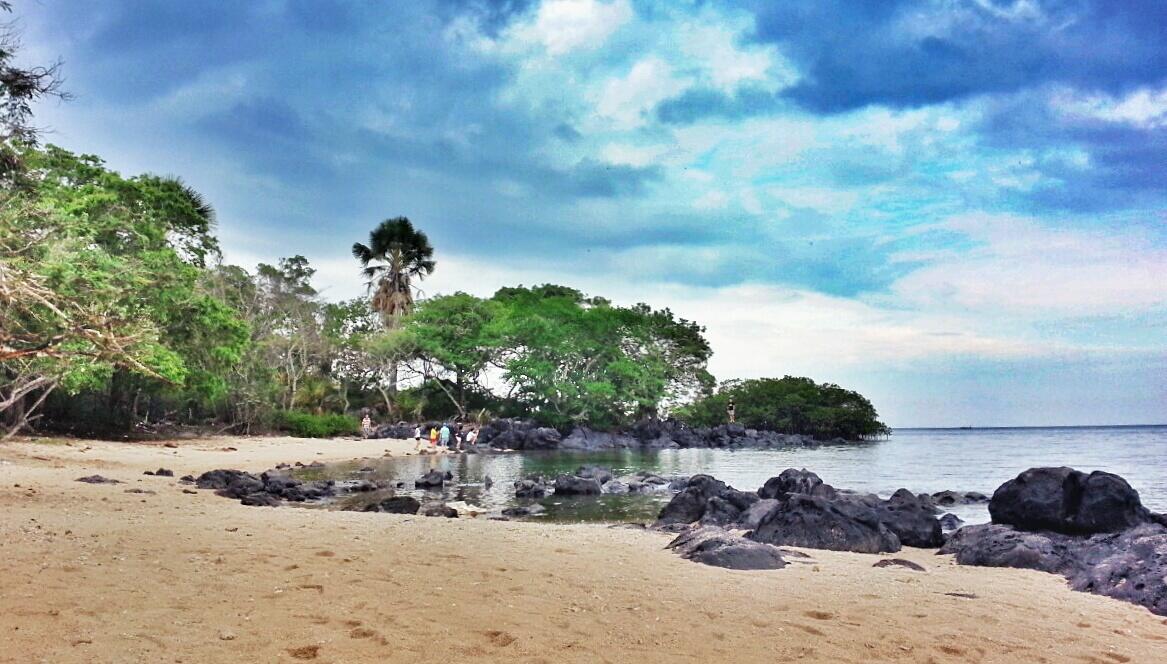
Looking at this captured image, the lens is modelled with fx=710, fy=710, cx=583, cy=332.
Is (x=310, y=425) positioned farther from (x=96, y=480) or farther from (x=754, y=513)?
(x=754, y=513)

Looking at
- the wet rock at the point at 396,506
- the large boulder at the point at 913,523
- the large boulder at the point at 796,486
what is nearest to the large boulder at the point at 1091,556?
the large boulder at the point at 913,523

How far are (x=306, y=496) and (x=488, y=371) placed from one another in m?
37.5

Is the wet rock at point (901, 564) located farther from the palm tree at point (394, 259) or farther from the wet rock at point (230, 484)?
the palm tree at point (394, 259)

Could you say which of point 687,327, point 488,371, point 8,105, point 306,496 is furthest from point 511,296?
point 8,105

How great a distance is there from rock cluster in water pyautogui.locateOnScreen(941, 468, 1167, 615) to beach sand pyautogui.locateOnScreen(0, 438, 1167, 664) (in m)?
0.38

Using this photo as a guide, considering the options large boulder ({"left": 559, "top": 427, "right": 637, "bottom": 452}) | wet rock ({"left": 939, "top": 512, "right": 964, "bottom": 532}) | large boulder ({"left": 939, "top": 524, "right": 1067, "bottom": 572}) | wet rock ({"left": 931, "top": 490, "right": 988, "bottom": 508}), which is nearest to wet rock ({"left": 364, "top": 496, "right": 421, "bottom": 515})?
large boulder ({"left": 939, "top": 524, "right": 1067, "bottom": 572})

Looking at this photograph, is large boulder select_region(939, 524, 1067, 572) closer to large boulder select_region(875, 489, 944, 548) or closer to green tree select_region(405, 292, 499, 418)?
large boulder select_region(875, 489, 944, 548)

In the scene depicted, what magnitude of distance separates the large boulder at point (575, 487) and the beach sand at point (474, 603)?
959 centimetres

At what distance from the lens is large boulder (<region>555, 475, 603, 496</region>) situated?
19.4m

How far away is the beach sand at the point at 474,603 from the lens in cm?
448

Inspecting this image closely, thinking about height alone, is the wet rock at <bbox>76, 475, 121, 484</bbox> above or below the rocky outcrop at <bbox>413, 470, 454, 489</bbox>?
above

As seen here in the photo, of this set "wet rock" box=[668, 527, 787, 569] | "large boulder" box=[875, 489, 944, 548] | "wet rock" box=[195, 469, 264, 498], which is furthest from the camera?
"wet rock" box=[195, 469, 264, 498]

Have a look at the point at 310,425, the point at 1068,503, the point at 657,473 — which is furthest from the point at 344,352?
the point at 1068,503

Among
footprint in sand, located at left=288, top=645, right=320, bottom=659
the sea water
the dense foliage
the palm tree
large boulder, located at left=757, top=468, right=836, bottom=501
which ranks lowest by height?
the sea water
